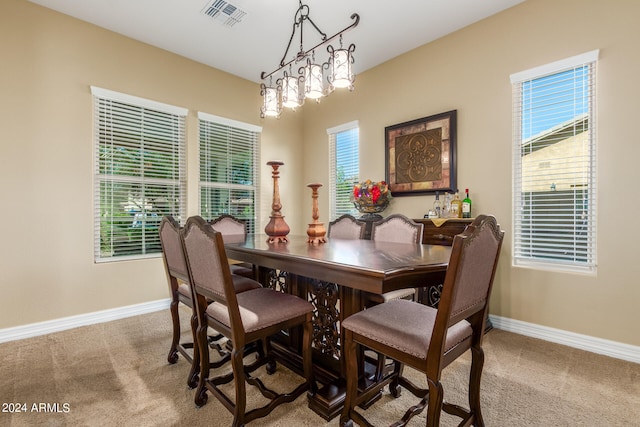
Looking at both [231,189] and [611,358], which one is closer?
[611,358]

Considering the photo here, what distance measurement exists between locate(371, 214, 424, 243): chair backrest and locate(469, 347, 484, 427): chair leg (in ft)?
3.67

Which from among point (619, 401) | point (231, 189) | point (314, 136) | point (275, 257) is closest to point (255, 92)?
point (314, 136)

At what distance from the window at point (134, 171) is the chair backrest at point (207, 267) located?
214cm

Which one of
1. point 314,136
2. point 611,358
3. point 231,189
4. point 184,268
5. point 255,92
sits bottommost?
point 611,358

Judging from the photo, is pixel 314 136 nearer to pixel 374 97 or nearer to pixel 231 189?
pixel 374 97

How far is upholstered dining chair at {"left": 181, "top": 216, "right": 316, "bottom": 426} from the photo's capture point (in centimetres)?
143

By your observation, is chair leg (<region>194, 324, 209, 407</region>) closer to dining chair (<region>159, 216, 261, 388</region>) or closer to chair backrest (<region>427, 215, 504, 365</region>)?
dining chair (<region>159, 216, 261, 388</region>)

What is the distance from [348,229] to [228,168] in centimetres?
209

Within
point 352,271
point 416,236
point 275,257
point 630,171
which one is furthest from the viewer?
point 416,236

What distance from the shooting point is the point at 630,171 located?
2.26 meters

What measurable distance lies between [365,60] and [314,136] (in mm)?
1422

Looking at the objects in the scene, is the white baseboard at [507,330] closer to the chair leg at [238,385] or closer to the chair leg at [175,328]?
the chair leg at [175,328]

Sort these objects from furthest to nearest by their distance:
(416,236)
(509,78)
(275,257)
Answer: (509,78) → (416,236) → (275,257)

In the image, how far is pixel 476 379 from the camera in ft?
4.69
